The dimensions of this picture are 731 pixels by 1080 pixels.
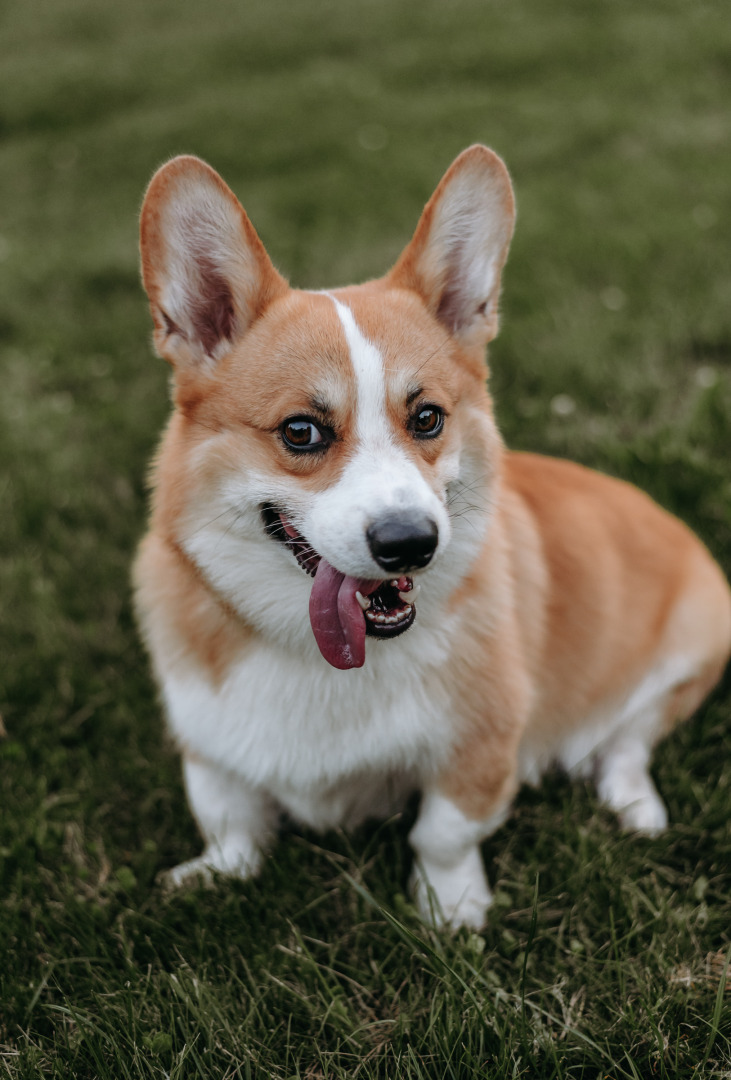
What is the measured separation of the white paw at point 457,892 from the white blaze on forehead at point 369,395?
1.14m

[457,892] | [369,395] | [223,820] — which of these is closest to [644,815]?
[457,892]

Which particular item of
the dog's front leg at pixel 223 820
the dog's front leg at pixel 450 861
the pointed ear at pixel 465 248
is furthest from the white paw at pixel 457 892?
the pointed ear at pixel 465 248

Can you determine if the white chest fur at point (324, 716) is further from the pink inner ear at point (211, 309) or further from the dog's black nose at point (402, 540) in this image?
the pink inner ear at point (211, 309)

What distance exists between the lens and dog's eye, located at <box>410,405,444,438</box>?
1950mm

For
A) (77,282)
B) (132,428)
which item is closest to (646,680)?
(132,428)

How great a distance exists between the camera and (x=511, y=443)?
156 inches

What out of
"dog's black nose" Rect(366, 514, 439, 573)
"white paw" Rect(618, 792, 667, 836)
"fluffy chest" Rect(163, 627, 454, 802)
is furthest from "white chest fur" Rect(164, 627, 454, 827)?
"white paw" Rect(618, 792, 667, 836)

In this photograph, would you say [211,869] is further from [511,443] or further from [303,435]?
[511,443]

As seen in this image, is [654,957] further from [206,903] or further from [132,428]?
[132,428]

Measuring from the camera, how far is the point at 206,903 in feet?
7.07

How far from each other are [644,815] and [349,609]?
48.4 inches

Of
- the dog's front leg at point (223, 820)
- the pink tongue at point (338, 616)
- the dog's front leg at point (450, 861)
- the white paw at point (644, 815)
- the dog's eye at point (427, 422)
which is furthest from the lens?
the white paw at point (644, 815)

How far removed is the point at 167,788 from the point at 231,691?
671 millimetres

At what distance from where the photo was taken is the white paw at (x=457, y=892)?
216 cm
